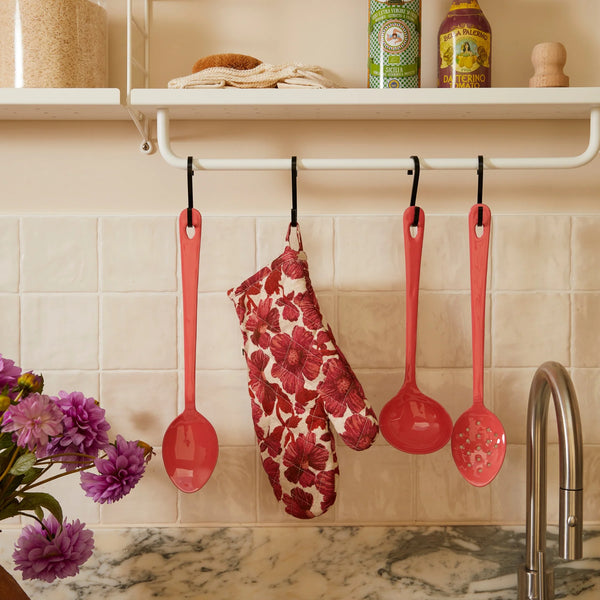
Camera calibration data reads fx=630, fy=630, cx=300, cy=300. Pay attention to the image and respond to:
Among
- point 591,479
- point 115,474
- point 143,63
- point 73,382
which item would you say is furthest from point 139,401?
point 591,479

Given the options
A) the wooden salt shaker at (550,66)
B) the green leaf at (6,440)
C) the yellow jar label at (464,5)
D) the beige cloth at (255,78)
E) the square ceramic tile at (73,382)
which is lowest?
the green leaf at (6,440)

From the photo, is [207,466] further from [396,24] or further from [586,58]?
[586,58]

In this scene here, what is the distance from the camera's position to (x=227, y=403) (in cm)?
103

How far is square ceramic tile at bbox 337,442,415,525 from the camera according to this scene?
1.03m

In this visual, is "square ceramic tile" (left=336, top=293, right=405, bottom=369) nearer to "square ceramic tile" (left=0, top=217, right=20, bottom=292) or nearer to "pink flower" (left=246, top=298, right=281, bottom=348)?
"pink flower" (left=246, top=298, right=281, bottom=348)

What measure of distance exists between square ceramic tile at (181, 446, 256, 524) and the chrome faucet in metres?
0.43

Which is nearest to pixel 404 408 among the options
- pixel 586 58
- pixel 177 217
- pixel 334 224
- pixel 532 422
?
pixel 532 422

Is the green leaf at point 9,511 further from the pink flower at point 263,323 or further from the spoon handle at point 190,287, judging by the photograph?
the pink flower at point 263,323

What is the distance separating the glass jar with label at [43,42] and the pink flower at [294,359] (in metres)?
0.47

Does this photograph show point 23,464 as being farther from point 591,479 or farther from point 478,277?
point 591,479

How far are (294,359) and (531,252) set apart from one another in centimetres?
43

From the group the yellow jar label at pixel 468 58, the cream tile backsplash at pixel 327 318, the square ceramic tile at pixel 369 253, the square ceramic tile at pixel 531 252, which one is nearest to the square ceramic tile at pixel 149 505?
the cream tile backsplash at pixel 327 318

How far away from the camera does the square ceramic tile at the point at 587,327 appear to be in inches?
40.4

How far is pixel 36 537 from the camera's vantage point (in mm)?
808
